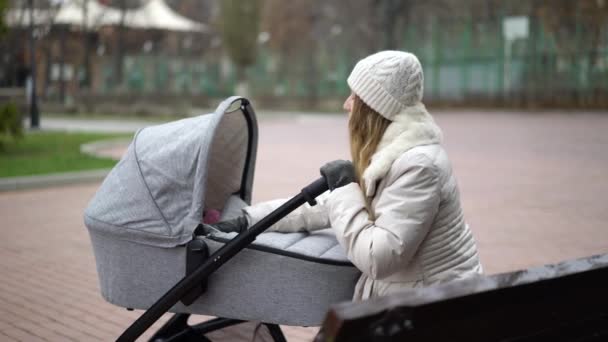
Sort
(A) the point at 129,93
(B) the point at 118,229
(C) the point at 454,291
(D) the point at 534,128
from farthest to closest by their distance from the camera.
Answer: (A) the point at 129,93 < (D) the point at 534,128 < (B) the point at 118,229 < (C) the point at 454,291

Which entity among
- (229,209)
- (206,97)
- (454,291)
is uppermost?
(454,291)

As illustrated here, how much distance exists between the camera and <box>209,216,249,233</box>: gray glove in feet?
11.0

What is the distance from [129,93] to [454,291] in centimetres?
3447

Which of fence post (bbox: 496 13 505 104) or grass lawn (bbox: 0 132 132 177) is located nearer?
grass lawn (bbox: 0 132 132 177)

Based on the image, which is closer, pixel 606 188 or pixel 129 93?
pixel 606 188

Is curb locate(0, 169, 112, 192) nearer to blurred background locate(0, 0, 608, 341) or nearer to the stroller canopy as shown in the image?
blurred background locate(0, 0, 608, 341)

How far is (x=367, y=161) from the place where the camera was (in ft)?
9.55

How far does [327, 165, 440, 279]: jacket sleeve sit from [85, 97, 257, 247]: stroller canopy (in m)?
0.69

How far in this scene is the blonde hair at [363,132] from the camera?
2.92 m

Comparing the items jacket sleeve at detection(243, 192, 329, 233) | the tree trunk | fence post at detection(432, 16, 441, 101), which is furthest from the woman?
the tree trunk

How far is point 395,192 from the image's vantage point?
275 centimetres

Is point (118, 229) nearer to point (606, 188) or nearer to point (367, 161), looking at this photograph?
point (367, 161)

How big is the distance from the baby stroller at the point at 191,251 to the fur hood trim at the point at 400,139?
0.73ft

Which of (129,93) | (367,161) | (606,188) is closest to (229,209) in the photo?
(367,161)
